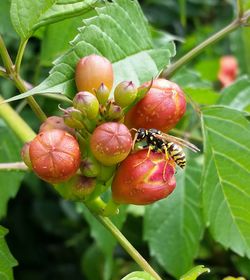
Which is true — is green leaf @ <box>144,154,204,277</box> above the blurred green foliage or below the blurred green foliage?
above

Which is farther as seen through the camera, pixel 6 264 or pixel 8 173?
pixel 8 173

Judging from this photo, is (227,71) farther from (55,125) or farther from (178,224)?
(55,125)

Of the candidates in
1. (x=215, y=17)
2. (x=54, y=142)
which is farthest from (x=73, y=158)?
(x=215, y=17)

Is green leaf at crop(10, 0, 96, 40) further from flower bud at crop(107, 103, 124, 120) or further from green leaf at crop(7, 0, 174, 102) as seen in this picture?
flower bud at crop(107, 103, 124, 120)

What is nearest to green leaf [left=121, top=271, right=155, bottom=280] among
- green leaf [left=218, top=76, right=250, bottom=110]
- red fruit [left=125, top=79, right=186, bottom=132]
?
red fruit [left=125, top=79, right=186, bottom=132]

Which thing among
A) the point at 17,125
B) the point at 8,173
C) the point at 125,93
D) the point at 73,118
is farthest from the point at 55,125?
the point at 8,173

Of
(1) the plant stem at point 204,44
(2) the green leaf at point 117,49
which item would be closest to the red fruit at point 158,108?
(2) the green leaf at point 117,49

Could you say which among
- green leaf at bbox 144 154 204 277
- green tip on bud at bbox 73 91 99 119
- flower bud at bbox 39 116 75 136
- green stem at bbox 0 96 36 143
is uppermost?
green tip on bud at bbox 73 91 99 119
